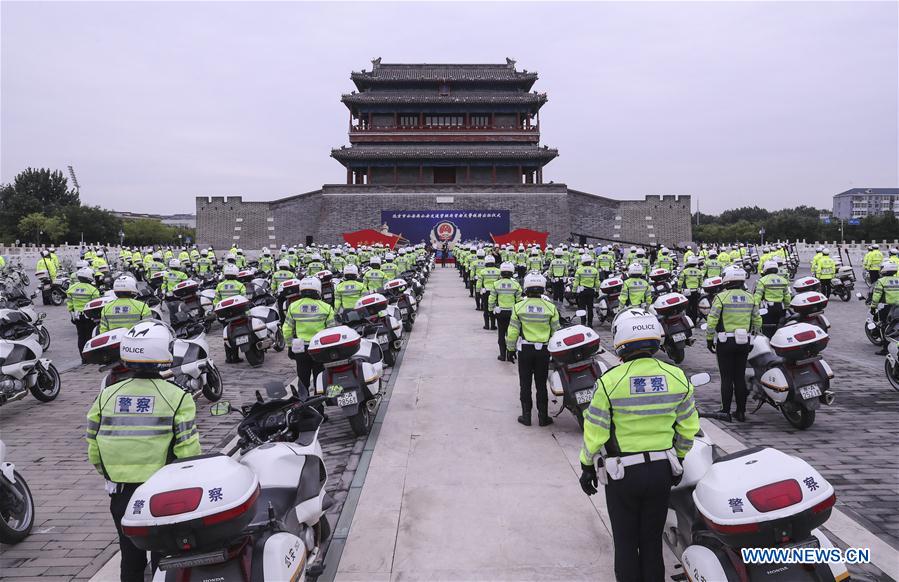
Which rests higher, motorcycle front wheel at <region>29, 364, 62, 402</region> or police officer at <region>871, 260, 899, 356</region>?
police officer at <region>871, 260, 899, 356</region>

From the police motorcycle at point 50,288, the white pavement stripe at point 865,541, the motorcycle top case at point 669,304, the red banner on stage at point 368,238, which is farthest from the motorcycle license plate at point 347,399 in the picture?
the red banner on stage at point 368,238

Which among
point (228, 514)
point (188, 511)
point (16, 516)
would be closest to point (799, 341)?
point (228, 514)

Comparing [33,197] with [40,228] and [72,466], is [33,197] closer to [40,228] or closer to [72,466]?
[40,228]

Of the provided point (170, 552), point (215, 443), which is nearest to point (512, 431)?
point (215, 443)

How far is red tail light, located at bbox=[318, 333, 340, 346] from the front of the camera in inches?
239

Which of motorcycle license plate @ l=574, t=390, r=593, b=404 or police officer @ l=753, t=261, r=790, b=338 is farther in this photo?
police officer @ l=753, t=261, r=790, b=338

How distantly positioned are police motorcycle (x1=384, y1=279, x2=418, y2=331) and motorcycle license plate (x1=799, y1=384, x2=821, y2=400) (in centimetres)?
697

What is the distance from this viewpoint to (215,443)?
245 inches

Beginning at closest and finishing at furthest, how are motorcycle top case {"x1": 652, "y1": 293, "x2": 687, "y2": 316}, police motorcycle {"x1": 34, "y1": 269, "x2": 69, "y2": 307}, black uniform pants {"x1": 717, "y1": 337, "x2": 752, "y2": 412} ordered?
black uniform pants {"x1": 717, "y1": 337, "x2": 752, "y2": 412}
motorcycle top case {"x1": 652, "y1": 293, "x2": 687, "y2": 316}
police motorcycle {"x1": 34, "y1": 269, "x2": 69, "y2": 307}

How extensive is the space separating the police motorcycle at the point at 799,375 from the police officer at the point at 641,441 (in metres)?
3.55

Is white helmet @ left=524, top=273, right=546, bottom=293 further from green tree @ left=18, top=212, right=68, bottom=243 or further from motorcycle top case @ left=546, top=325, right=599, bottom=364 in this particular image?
green tree @ left=18, top=212, right=68, bottom=243

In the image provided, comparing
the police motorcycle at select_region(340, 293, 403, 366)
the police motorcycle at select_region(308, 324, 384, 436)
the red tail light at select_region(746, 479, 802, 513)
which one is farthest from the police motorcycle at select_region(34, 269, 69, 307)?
the red tail light at select_region(746, 479, 802, 513)

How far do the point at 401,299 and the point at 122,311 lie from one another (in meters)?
5.78

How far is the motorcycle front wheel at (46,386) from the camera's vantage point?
7676 mm
